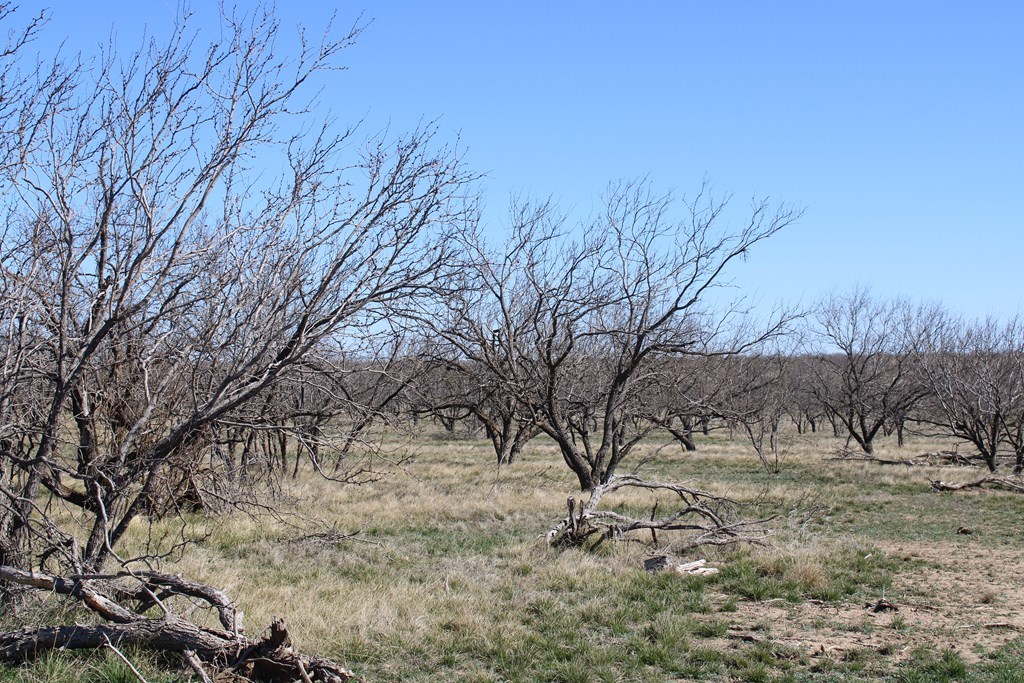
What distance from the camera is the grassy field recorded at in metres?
5.40

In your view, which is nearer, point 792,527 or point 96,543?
point 96,543

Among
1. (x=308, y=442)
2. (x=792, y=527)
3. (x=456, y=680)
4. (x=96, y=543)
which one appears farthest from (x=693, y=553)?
(x=96, y=543)

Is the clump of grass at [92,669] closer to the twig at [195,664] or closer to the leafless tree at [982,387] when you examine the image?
the twig at [195,664]

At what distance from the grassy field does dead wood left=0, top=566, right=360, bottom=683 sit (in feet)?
0.43

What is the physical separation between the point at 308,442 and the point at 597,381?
13.1 meters

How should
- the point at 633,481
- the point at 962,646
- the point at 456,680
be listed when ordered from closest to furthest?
the point at 456,680, the point at 962,646, the point at 633,481

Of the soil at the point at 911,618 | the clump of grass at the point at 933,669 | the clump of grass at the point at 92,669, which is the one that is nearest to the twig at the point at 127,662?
the clump of grass at the point at 92,669

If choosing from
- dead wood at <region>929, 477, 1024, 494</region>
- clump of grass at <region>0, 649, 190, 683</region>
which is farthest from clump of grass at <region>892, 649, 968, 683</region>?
dead wood at <region>929, 477, 1024, 494</region>

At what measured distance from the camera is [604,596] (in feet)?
23.7

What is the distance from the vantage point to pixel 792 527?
11.6 m

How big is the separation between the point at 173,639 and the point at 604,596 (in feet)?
13.0

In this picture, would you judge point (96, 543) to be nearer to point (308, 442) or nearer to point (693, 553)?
A: point (308, 442)

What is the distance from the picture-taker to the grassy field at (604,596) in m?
5.40

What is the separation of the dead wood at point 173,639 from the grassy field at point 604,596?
131mm
